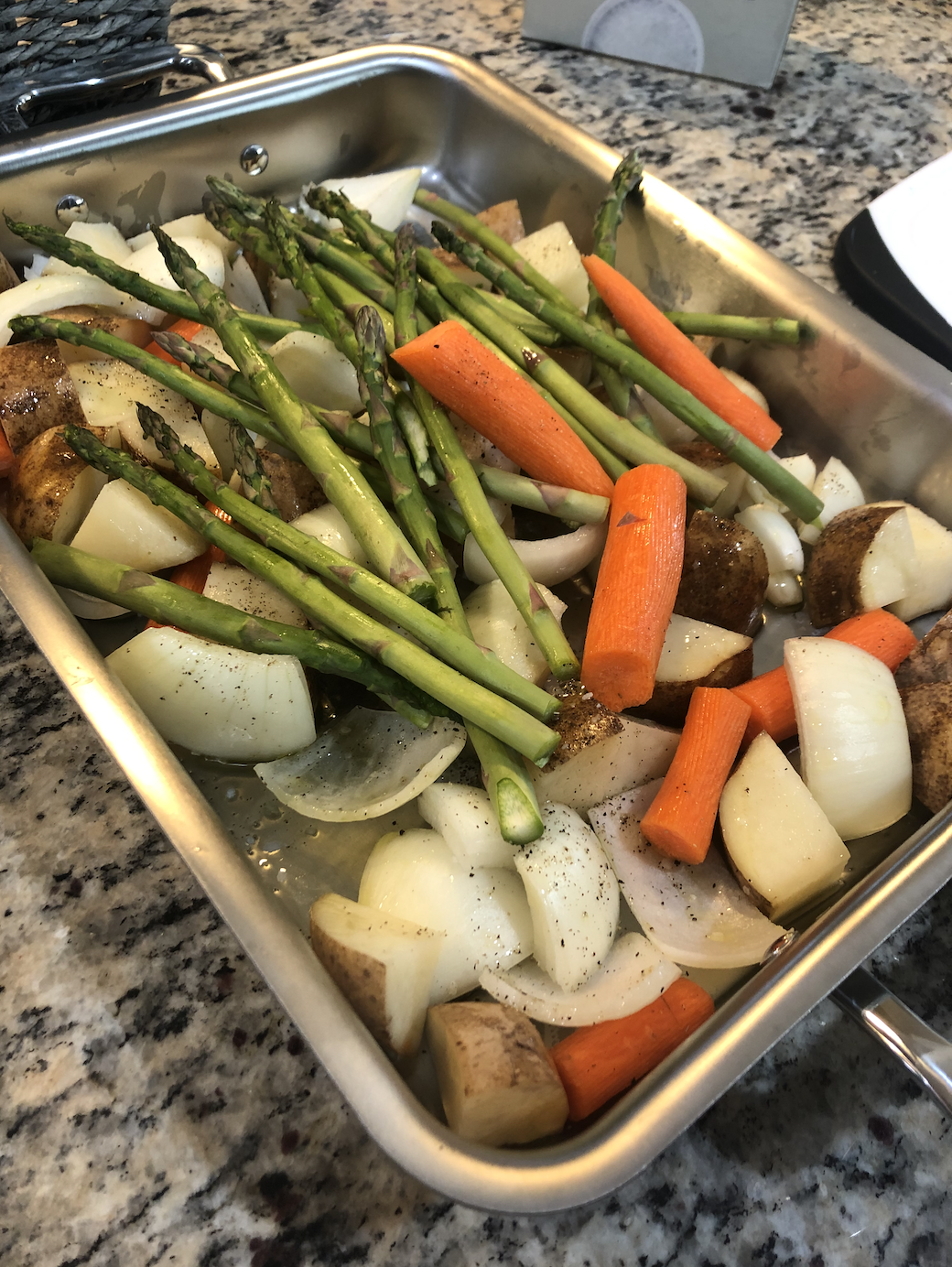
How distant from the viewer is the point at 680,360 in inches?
58.6

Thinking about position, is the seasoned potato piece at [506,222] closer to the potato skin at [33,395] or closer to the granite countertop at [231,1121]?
the potato skin at [33,395]

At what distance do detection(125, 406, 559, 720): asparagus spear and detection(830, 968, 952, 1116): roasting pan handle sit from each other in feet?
1.50

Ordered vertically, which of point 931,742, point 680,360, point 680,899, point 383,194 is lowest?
point 680,899

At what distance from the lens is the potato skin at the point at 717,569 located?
1.29 metres

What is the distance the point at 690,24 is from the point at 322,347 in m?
1.45

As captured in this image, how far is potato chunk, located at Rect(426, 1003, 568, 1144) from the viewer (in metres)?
0.83

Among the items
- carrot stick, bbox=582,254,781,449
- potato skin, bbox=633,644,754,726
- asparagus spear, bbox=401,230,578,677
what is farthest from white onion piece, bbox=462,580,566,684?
carrot stick, bbox=582,254,781,449

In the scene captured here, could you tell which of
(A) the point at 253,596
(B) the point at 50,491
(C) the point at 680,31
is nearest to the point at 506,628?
(A) the point at 253,596

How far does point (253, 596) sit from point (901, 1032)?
0.96m

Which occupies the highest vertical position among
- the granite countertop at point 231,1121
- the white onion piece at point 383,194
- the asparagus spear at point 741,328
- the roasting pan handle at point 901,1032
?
the white onion piece at point 383,194

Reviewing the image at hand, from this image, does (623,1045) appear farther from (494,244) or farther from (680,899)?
(494,244)

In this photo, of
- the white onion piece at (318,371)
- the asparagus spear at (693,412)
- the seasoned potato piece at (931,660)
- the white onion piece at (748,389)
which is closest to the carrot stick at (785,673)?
the seasoned potato piece at (931,660)

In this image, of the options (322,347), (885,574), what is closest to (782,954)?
(885,574)

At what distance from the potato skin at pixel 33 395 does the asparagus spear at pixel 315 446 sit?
0.83 feet
